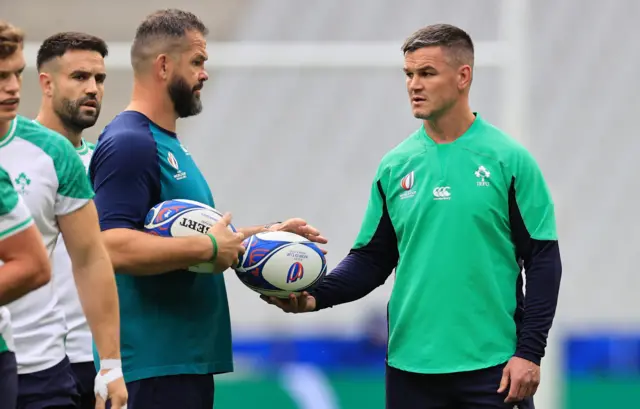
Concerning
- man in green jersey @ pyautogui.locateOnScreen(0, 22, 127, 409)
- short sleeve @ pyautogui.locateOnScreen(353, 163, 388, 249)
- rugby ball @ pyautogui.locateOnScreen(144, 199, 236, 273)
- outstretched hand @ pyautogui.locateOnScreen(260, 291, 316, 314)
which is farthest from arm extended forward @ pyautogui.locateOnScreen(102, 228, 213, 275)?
short sleeve @ pyautogui.locateOnScreen(353, 163, 388, 249)

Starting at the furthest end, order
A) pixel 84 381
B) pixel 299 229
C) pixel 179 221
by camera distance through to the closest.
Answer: pixel 84 381 < pixel 299 229 < pixel 179 221

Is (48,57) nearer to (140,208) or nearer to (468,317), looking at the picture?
(140,208)

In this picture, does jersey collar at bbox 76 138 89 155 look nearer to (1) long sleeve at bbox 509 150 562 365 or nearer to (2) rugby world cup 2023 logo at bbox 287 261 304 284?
(2) rugby world cup 2023 logo at bbox 287 261 304 284

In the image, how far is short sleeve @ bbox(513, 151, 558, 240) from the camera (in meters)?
4.46

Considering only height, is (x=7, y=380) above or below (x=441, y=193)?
below

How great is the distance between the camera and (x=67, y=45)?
571cm

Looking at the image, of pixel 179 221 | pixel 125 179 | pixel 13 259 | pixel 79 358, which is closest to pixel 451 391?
pixel 179 221

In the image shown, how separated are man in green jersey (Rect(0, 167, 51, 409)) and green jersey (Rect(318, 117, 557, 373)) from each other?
1687mm

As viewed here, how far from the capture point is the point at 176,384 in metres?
4.34

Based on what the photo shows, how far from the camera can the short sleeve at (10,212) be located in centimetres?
327

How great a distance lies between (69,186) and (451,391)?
1662 millimetres

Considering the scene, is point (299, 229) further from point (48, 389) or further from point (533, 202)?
point (48, 389)

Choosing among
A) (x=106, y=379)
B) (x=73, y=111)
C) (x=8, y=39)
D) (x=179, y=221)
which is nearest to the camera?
(x=8, y=39)

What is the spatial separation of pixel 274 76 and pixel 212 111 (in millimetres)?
585
